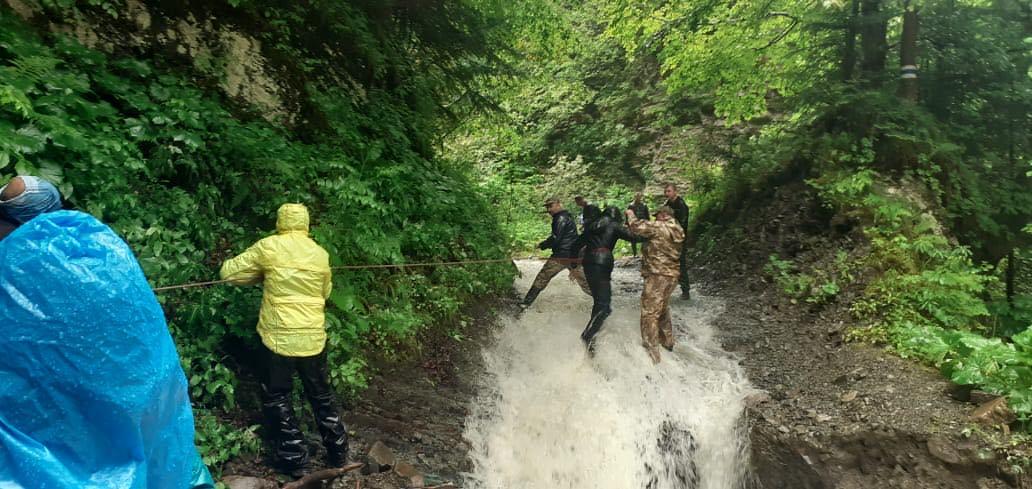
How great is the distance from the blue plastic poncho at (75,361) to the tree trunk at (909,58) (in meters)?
13.0

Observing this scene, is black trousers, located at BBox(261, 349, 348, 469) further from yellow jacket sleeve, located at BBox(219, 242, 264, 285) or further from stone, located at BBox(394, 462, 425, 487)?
stone, located at BBox(394, 462, 425, 487)

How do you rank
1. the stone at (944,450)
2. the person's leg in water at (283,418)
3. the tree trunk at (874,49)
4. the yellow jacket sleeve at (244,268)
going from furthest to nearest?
the tree trunk at (874,49) → the stone at (944,450) → the person's leg in water at (283,418) → the yellow jacket sleeve at (244,268)

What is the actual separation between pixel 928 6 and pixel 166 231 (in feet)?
40.3

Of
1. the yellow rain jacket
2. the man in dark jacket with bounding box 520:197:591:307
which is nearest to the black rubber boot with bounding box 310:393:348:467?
the yellow rain jacket

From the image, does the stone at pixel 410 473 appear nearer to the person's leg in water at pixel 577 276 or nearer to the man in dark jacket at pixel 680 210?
the person's leg in water at pixel 577 276

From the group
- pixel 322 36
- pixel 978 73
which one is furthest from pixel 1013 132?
pixel 322 36

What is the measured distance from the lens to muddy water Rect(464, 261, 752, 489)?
24.8 feet

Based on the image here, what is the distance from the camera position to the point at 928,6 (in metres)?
10.5

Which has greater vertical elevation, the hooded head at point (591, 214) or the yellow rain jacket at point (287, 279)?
the hooded head at point (591, 214)

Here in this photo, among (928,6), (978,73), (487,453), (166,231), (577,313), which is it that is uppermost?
(928,6)

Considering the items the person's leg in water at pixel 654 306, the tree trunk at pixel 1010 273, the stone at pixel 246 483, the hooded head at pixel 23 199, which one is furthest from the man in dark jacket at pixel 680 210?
the hooded head at pixel 23 199

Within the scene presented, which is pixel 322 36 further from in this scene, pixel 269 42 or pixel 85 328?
pixel 85 328

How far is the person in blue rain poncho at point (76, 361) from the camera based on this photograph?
180 centimetres

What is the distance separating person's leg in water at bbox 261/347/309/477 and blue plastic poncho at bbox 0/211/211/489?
2.73 m
